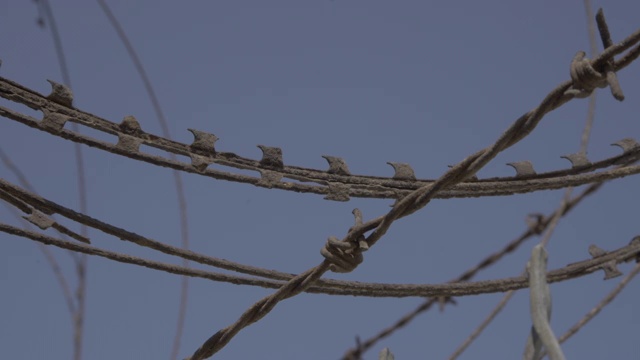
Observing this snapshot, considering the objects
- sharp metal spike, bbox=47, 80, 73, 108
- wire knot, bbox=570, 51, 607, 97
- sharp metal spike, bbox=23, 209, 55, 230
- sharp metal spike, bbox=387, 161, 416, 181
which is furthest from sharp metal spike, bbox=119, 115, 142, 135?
wire knot, bbox=570, 51, 607, 97

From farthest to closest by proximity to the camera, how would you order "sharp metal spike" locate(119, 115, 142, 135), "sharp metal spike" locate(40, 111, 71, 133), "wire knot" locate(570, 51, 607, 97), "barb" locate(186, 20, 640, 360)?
"sharp metal spike" locate(119, 115, 142, 135), "sharp metal spike" locate(40, 111, 71, 133), "barb" locate(186, 20, 640, 360), "wire knot" locate(570, 51, 607, 97)

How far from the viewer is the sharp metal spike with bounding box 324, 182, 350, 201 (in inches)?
207

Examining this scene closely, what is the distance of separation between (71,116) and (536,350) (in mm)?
2928

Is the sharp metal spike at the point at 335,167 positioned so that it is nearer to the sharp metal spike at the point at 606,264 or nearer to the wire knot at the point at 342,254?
the wire knot at the point at 342,254

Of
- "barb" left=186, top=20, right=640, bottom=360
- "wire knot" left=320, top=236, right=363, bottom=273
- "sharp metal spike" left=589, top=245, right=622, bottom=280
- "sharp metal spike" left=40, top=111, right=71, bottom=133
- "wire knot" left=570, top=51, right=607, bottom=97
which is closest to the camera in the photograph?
"wire knot" left=570, top=51, right=607, bottom=97

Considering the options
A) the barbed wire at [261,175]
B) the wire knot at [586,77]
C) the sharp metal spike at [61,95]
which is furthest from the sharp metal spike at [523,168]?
the sharp metal spike at [61,95]

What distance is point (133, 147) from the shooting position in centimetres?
507

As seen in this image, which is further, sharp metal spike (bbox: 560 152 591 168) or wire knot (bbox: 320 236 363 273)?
sharp metal spike (bbox: 560 152 591 168)

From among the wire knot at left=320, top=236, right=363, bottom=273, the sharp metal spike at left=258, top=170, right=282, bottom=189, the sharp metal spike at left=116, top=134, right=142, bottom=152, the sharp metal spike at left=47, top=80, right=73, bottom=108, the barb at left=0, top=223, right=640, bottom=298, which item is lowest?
the wire knot at left=320, top=236, right=363, bottom=273

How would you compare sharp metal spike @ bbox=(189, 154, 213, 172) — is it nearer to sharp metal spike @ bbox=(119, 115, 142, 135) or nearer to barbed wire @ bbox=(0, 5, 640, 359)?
barbed wire @ bbox=(0, 5, 640, 359)

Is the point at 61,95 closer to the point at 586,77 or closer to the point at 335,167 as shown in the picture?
the point at 335,167

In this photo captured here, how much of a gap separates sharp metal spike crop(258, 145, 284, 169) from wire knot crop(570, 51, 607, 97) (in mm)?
1942

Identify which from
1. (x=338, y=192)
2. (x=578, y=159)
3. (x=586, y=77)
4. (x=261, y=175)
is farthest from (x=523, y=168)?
(x=586, y=77)

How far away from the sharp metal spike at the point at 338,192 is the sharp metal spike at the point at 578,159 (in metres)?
1.08
